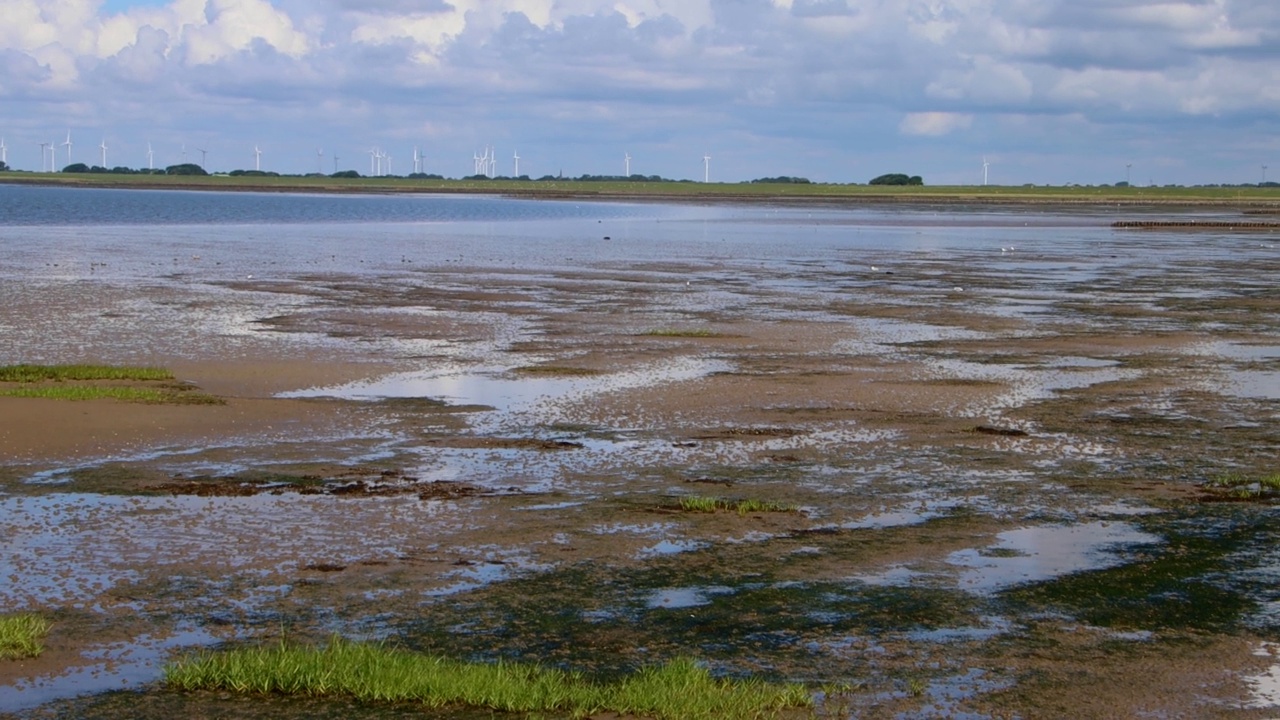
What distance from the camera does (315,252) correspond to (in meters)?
60.5

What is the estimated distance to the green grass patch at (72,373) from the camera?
2072 cm

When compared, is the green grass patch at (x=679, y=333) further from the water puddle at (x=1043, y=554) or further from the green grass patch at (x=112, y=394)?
the water puddle at (x=1043, y=554)

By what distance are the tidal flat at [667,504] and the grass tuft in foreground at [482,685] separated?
0.13m

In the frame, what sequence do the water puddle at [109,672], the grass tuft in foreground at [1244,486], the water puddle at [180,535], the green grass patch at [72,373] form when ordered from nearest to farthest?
1. the water puddle at [109,672]
2. the water puddle at [180,535]
3. the grass tuft in foreground at [1244,486]
4. the green grass patch at [72,373]

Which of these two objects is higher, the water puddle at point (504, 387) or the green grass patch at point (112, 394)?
the green grass patch at point (112, 394)

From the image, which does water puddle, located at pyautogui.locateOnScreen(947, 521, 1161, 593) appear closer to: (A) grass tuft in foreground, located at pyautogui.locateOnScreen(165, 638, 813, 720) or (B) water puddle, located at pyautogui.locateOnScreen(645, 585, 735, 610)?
(B) water puddle, located at pyautogui.locateOnScreen(645, 585, 735, 610)

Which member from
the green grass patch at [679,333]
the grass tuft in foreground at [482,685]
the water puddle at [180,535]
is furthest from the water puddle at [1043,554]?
the green grass patch at [679,333]

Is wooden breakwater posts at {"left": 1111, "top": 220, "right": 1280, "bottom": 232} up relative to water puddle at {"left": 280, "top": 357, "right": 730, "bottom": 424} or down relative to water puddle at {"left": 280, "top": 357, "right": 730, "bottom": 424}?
up

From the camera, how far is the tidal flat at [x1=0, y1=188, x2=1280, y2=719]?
950cm

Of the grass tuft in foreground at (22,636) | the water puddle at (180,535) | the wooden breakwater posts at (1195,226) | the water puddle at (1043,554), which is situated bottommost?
the water puddle at (1043,554)

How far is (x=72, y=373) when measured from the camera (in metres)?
21.1

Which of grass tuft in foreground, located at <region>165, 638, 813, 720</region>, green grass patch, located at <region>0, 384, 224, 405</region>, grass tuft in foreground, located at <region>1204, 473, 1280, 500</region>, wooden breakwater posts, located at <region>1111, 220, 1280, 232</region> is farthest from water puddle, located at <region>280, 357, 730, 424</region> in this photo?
wooden breakwater posts, located at <region>1111, 220, 1280, 232</region>

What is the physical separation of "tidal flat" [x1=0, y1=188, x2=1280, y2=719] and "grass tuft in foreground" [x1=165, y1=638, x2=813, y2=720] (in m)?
0.13

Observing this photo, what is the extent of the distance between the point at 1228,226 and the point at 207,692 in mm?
105059
